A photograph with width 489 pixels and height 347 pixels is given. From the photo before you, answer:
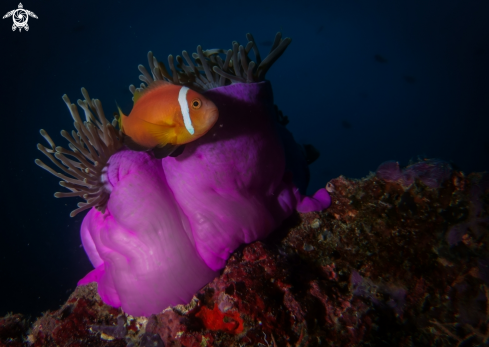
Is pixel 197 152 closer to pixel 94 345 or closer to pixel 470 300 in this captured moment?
pixel 94 345

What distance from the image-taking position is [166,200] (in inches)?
71.0

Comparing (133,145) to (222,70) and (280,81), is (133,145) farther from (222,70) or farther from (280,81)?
(280,81)

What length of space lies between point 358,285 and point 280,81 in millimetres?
60964

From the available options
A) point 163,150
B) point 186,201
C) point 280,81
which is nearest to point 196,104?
point 163,150

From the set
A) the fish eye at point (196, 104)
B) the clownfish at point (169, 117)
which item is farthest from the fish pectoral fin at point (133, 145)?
the fish eye at point (196, 104)

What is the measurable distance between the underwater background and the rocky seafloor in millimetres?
375

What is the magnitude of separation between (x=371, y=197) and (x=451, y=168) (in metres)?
0.57

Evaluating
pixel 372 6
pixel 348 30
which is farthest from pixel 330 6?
pixel 348 30

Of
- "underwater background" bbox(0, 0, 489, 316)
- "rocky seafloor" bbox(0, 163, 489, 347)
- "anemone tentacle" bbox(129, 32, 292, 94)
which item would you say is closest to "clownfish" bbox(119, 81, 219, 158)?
"anemone tentacle" bbox(129, 32, 292, 94)

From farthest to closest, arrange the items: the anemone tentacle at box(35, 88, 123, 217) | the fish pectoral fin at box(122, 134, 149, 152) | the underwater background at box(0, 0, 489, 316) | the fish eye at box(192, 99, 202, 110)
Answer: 1. the underwater background at box(0, 0, 489, 316)
2. the anemone tentacle at box(35, 88, 123, 217)
3. the fish pectoral fin at box(122, 134, 149, 152)
4. the fish eye at box(192, 99, 202, 110)

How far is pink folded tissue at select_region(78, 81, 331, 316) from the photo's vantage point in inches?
68.9

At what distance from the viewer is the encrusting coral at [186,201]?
175cm

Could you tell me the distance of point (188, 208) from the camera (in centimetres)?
183

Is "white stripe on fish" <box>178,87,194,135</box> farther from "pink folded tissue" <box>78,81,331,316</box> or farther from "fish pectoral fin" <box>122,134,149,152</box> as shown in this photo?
"fish pectoral fin" <box>122,134,149,152</box>
